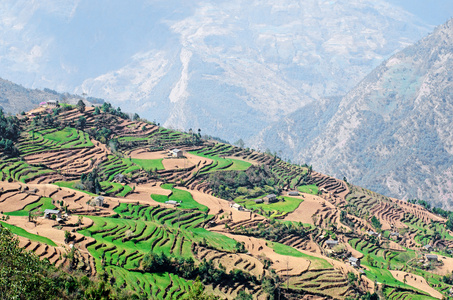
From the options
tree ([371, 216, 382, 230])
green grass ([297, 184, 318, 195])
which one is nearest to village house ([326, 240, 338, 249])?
tree ([371, 216, 382, 230])

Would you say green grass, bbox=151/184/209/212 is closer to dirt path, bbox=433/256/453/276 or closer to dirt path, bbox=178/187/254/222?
dirt path, bbox=178/187/254/222

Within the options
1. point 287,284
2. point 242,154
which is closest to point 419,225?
point 242,154

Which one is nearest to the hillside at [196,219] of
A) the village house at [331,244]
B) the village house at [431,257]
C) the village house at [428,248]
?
the village house at [431,257]

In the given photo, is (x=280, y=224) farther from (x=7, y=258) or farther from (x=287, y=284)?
(x=7, y=258)

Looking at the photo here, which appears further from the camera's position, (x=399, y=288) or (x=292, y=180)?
(x=292, y=180)

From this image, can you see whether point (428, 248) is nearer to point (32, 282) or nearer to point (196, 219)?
point (196, 219)

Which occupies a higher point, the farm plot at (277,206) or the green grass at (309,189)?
the farm plot at (277,206)

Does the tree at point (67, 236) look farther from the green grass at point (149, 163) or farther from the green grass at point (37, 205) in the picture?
the green grass at point (149, 163)
